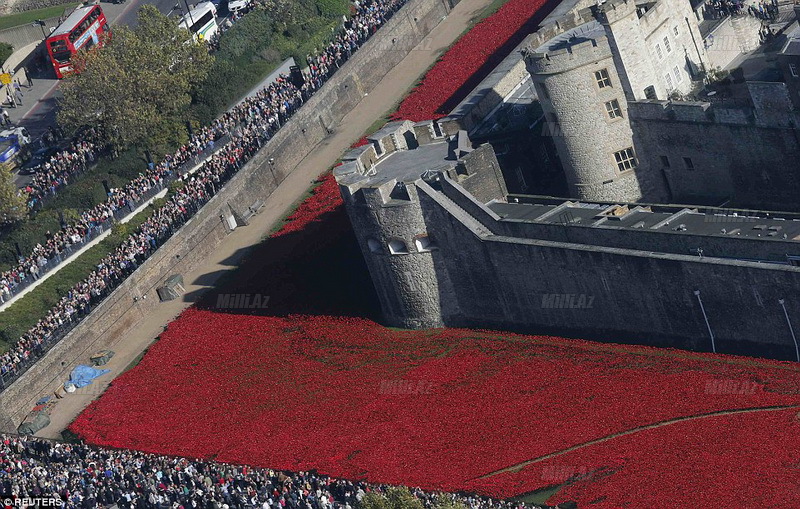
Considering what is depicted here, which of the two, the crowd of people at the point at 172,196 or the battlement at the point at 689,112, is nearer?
the battlement at the point at 689,112

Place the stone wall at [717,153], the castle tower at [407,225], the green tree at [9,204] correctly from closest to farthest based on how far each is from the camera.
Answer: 1. the stone wall at [717,153]
2. the castle tower at [407,225]
3. the green tree at [9,204]

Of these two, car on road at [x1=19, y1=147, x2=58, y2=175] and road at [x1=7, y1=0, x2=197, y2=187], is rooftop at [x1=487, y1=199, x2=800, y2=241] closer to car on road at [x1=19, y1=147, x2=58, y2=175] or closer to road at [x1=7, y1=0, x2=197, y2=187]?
car on road at [x1=19, y1=147, x2=58, y2=175]

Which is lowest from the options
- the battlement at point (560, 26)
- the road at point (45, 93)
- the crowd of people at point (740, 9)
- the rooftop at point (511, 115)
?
the rooftop at point (511, 115)

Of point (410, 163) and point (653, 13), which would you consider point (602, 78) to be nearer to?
point (653, 13)

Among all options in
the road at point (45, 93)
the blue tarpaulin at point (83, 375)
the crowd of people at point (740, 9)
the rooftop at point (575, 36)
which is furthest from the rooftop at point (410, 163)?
the road at point (45, 93)

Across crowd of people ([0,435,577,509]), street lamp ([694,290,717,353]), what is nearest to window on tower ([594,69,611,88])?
street lamp ([694,290,717,353])

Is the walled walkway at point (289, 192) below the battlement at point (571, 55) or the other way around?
below

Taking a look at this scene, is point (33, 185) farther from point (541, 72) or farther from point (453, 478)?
point (453, 478)

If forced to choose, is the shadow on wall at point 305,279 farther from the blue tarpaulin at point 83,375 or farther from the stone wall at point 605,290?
the stone wall at point 605,290
